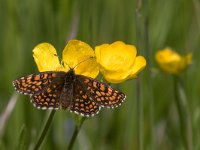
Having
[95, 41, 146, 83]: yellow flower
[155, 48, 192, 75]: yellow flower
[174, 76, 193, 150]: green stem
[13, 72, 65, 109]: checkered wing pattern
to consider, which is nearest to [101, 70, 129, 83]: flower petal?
[95, 41, 146, 83]: yellow flower

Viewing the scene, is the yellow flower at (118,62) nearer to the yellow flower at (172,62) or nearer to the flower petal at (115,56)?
the flower petal at (115,56)

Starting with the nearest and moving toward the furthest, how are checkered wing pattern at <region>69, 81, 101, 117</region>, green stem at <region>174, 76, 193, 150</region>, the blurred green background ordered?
checkered wing pattern at <region>69, 81, 101, 117</region> → green stem at <region>174, 76, 193, 150</region> → the blurred green background

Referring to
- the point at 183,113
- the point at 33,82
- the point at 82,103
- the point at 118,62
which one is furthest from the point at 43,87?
the point at 183,113

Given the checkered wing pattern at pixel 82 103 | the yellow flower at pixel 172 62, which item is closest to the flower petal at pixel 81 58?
the checkered wing pattern at pixel 82 103

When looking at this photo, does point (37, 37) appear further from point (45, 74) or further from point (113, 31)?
point (45, 74)

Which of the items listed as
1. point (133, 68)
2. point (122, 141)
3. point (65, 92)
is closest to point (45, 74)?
point (65, 92)

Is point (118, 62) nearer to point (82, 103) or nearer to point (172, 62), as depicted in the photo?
point (82, 103)

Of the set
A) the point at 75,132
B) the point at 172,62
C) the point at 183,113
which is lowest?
the point at 183,113

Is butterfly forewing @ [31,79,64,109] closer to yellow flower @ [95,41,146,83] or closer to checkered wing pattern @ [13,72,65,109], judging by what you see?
checkered wing pattern @ [13,72,65,109]
